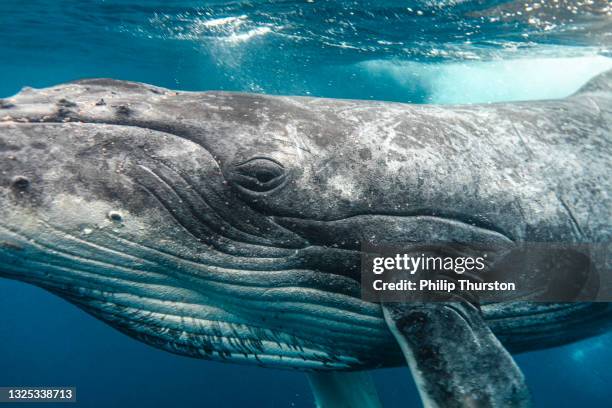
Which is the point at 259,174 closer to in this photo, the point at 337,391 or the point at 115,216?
the point at 115,216

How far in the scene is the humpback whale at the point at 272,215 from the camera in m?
3.33

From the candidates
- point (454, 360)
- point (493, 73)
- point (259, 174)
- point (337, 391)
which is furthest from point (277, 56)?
point (454, 360)

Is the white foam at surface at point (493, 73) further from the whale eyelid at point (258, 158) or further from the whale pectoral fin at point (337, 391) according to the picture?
the whale eyelid at point (258, 158)

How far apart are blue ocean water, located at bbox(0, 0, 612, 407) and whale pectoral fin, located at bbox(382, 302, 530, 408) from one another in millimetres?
14514

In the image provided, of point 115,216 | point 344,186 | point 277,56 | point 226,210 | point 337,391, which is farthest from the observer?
point 277,56

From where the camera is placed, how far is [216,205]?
3.70m

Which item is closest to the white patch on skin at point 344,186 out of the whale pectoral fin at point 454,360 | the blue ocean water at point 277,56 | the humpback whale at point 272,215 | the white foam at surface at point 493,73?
the humpback whale at point 272,215

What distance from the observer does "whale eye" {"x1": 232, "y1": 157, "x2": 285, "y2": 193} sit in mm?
3754

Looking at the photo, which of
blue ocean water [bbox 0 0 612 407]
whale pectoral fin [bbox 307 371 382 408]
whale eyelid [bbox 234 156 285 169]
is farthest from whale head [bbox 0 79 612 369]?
blue ocean water [bbox 0 0 612 407]

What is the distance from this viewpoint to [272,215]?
3.84 meters

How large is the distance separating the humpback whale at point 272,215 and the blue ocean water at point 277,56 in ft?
43.9

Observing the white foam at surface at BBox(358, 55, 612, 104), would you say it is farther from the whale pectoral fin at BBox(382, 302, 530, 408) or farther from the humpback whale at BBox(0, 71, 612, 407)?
the whale pectoral fin at BBox(382, 302, 530, 408)

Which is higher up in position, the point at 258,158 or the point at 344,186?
the point at 258,158

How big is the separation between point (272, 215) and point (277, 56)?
3669cm
